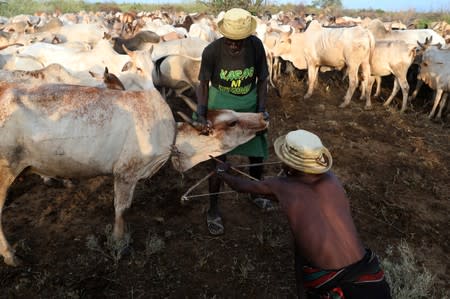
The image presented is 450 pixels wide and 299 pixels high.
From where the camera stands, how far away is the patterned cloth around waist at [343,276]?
2250 mm

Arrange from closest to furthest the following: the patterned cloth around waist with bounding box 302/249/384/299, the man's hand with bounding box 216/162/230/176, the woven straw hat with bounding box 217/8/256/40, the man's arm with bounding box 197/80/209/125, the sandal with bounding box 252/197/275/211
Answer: the patterned cloth around waist with bounding box 302/249/384/299 < the man's hand with bounding box 216/162/230/176 < the woven straw hat with bounding box 217/8/256/40 < the man's arm with bounding box 197/80/209/125 < the sandal with bounding box 252/197/275/211

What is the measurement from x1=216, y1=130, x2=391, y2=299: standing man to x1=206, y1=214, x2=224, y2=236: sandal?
5.88ft

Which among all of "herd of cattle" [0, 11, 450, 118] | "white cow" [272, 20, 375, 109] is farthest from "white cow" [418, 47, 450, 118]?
"white cow" [272, 20, 375, 109]

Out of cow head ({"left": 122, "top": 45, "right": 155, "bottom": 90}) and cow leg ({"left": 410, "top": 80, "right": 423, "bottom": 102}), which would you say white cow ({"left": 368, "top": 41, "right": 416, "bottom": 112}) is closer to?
cow leg ({"left": 410, "top": 80, "right": 423, "bottom": 102})

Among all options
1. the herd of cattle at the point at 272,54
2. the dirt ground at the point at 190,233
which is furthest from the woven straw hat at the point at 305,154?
the herd of cattle at the point at 272,54

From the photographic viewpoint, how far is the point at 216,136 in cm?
381

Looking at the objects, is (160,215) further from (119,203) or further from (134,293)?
(134,293)

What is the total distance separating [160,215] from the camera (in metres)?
4.56

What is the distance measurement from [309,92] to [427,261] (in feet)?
21.9

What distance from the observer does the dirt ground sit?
3502mm

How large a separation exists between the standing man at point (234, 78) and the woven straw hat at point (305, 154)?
4.90ft

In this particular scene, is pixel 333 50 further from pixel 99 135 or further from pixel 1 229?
pixel 1 229

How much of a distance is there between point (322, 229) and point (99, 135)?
2.28 metres

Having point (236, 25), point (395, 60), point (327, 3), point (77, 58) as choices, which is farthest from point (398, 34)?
point (327, 3)
